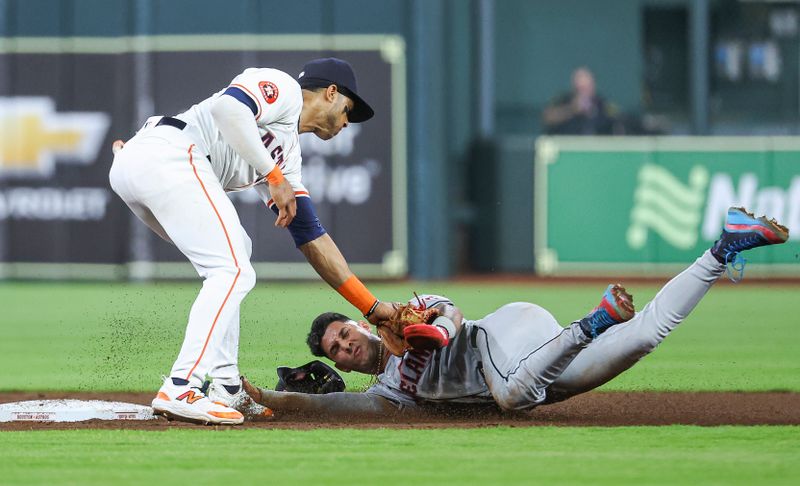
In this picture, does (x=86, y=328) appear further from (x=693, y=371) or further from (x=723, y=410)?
(x=723, y=410)

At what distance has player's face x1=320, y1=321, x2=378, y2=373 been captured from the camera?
19.8 ft

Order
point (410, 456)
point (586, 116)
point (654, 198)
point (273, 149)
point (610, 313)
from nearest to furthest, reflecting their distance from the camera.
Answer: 1. point (410, 456)
2. point (610, 313)
3. point (273, 149)
4. point (654, 198)
5. point (586, 116)

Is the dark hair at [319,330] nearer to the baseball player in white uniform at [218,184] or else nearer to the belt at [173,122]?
the baseball player in white uniform at [218,184]

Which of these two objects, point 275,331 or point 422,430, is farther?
point 275,331

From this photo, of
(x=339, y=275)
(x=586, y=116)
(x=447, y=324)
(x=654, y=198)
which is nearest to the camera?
(x=447, y=324)

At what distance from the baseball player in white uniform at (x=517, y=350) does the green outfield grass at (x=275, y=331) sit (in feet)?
4.60

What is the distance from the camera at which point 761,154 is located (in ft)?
49.8

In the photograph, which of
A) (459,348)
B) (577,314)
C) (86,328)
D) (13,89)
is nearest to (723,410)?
(459,348)

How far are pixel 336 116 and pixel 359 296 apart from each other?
2.63ft

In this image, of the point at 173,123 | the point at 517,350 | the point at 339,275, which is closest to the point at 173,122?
the point at 173,123

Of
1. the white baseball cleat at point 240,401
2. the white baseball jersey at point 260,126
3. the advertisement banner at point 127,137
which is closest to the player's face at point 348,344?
the white baseball cleat at point 240,401

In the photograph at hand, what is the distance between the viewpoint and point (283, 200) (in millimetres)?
5629

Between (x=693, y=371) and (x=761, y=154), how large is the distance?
24.6ft

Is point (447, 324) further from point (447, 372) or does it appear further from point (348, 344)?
point (348, 344)
